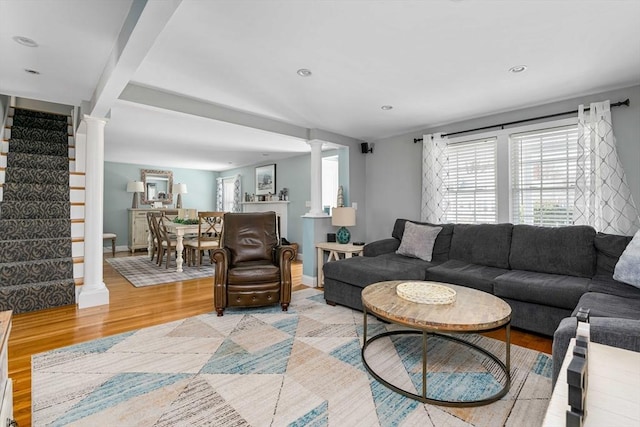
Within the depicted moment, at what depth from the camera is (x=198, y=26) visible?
2025 millimetres

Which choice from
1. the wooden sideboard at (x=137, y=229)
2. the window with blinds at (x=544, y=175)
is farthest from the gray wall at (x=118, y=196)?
the window with blinds at (x=544, y=175)

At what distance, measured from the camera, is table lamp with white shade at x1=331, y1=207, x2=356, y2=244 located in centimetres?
431

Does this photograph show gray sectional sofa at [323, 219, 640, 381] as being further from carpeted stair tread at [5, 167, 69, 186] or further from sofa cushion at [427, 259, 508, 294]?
carpeted stair tread at [5, 167, 69, 186]

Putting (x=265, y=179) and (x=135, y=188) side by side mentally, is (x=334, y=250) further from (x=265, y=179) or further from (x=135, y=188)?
(x=135, y=188)

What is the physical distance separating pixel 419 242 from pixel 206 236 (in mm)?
3717

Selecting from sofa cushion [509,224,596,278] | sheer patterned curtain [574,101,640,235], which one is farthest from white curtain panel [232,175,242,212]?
sheer patterned curtain [574,101,640,235]

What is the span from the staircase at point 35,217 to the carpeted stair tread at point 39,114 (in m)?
0.01

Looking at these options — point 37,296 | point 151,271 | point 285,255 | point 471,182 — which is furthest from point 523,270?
point 151,271

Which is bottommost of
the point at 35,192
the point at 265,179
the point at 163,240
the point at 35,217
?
the point at 163,240

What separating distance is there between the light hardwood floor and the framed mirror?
4176 millimetres

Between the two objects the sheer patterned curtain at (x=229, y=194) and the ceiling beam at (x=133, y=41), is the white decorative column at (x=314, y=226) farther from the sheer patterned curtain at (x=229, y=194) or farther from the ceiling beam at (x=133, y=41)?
the sheer patterned curtain at (x=229, y=194)

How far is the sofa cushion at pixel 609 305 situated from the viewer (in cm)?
188

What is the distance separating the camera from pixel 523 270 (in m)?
3.08

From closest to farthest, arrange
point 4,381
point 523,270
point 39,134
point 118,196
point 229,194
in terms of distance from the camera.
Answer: point 4,381, point 523,270, point 39,134, point 118,196, point 229,194
